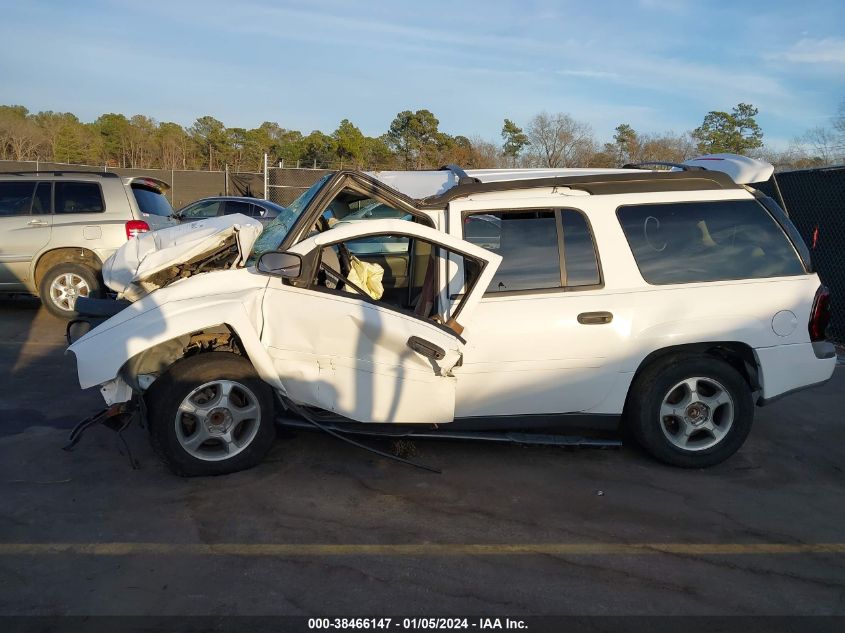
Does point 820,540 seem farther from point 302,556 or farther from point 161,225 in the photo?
point 161,225

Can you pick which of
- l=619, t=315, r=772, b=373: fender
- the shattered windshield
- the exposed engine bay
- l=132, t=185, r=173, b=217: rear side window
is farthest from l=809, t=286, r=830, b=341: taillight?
l=132, t=185, r=173, b=217: rear side window

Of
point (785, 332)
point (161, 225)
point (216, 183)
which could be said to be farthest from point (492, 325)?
point (216, 183)

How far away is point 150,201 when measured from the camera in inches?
392

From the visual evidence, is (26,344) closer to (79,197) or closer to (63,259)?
(63,259)

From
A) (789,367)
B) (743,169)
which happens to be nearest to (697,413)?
(789,367)

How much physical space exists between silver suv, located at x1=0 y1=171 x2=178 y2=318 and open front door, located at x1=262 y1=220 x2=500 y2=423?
5.86 m

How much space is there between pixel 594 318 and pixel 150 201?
301 inches

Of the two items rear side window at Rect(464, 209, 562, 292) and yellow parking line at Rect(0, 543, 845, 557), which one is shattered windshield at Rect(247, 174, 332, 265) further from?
yellow parking line at Rect(0, 543, 845, 557)

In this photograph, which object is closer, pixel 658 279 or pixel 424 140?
pixel 658 279

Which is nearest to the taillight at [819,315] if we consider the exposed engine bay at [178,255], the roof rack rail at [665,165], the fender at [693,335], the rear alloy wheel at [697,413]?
the fender at [693,335]

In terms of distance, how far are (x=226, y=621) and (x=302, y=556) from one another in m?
0.62

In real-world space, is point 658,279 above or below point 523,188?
below

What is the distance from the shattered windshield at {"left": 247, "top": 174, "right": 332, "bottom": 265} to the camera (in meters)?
4.68

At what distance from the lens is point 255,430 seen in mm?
4477
